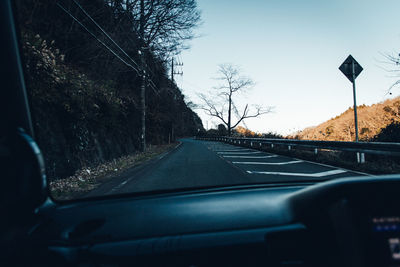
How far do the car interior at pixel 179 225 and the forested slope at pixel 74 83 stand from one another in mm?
597

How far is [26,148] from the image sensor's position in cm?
131

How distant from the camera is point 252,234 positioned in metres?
1.24

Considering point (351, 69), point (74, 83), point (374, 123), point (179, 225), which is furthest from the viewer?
point (374, 123)

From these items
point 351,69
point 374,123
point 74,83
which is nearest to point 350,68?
point 351,69

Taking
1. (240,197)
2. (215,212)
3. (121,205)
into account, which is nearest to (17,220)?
(121,205)

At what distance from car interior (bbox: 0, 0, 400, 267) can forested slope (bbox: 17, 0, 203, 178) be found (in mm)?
597

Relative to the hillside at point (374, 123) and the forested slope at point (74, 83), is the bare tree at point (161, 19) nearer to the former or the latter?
the forested slope at point (74, 83)

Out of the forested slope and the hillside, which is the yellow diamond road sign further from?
the forested slope

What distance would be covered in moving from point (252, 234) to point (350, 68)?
953 cm

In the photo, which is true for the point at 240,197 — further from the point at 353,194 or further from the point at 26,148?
the point at 26,148

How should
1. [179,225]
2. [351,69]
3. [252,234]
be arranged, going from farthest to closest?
[351,69], [179,225], [252,234]

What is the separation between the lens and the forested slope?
722cm

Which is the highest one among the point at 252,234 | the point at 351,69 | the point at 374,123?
the point at 351,69

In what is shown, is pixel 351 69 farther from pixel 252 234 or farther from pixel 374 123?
pixel 252 234
